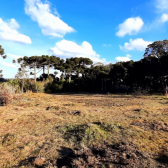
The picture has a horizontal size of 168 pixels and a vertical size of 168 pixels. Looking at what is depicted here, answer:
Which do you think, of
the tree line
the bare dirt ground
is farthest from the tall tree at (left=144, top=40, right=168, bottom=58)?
the bare dirt ground

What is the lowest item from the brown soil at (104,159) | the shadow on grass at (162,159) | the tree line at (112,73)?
the shadow on grass at (162,159)

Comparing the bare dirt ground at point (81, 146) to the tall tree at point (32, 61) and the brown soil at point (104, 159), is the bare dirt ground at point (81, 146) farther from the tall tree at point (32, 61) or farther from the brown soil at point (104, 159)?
the tall tree at point (32, 61)

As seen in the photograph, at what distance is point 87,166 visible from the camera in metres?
2.39

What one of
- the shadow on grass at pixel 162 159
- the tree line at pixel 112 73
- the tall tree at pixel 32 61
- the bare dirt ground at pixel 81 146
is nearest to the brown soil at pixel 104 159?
the bare dirt ground at pixel 81 146

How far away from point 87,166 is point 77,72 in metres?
23.5

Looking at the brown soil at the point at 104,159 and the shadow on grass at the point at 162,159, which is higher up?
the brown soil at the point at 104,159

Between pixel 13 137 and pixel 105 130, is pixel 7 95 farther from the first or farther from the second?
pixel 105 130

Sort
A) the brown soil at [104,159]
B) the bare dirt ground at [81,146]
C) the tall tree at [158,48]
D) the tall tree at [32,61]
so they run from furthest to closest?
the tall tree at [32,61]
the tall tree at [158,48]
the bare dirt ground at [81,146]
the brown soil at [104,159]

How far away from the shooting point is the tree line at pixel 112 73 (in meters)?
15.8

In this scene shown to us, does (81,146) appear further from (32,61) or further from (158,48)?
(32,61)

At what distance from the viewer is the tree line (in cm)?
1575

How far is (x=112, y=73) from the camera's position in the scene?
70.2 ft

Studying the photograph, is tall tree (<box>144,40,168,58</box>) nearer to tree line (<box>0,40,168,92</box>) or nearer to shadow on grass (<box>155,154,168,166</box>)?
tree line (<box>0,40,168,92</box>)

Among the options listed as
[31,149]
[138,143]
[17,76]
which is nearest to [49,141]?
[31,149]
